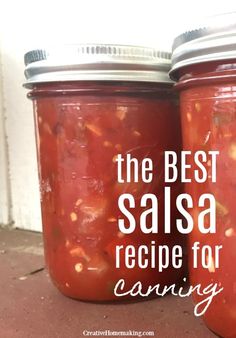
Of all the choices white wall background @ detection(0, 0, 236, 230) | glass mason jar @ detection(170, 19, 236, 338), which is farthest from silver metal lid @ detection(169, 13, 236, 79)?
white wall background @ detection(0, 0, 236, 230)

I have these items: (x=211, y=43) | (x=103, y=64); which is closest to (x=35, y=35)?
(x=103, y=64)

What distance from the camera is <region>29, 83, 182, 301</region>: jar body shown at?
0.66 m

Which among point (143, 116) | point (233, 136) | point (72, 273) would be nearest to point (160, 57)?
point (143, 116)

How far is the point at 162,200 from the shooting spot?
2.30ft

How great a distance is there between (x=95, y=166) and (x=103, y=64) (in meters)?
0.14

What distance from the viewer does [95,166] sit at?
0.67 m

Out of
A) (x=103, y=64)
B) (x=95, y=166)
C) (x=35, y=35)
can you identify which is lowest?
(x=95, y=166)

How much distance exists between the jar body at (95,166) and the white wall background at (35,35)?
0.60 feet

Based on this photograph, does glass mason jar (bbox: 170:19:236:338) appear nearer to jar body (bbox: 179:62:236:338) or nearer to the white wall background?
jar body (bbox: 179:62:236:338)

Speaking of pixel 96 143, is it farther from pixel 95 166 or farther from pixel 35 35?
pixel 35 35

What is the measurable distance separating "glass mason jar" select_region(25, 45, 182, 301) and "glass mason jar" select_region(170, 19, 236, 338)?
79 millimetres

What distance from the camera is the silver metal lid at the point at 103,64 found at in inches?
25.1

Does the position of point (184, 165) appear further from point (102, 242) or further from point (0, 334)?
point (0, 334)

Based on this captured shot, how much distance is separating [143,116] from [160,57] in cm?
9
